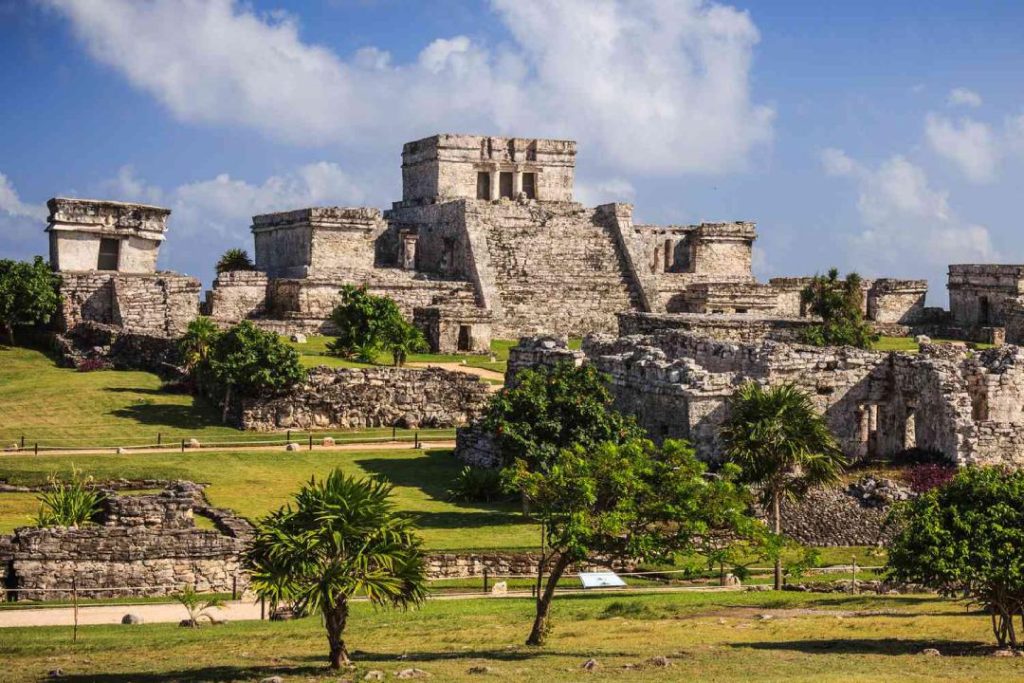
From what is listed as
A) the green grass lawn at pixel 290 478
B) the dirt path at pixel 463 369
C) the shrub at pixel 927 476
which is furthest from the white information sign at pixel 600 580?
the dirt path at pixel 463 369

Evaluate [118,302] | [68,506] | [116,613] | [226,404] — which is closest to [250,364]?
[226,404]

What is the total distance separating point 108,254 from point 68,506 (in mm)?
25542

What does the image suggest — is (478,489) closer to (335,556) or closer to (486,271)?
(335,556)

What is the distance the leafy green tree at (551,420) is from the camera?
31812 mm

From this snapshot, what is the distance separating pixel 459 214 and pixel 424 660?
1702 inches

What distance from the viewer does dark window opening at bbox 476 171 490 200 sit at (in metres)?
68.6

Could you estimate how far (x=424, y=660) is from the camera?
20812mm

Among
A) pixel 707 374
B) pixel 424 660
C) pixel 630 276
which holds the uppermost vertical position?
pixel 630 276

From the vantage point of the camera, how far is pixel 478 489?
32812 mm

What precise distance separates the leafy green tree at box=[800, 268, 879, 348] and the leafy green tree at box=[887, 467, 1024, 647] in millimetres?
23898

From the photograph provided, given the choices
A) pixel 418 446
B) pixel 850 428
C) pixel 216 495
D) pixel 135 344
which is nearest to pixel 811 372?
pixel 850 428

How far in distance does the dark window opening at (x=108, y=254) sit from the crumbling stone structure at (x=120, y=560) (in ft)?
85.2

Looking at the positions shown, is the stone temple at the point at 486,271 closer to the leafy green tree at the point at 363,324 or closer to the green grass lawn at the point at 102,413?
the leafy green tree at the point at 363,324

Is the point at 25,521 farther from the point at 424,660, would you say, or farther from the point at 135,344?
the point at 135,344
